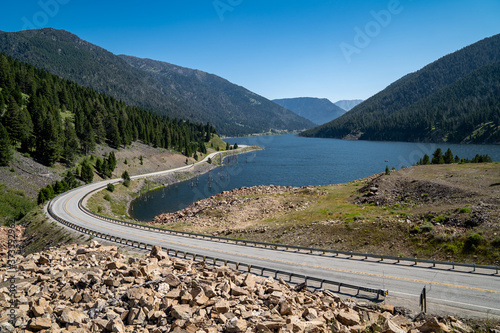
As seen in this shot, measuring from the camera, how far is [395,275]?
20.2m

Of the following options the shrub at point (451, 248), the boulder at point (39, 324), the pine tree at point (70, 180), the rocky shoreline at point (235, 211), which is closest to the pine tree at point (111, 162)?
the pine tree at point (70, 180)

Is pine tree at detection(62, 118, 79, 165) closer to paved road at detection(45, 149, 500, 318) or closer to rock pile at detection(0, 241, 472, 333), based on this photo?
paved road at detection(45, 149, 500, 318)

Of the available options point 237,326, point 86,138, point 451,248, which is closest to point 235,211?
point 451,248

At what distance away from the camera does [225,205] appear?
2357 inches

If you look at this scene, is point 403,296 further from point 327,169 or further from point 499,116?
point 499,116

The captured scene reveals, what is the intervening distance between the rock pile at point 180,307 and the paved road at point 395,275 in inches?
109

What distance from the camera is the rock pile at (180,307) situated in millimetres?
11797

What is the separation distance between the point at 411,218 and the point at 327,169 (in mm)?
84569

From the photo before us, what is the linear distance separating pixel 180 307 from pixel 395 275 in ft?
53.0

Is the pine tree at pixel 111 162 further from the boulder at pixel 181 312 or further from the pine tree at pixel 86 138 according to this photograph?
the boulder at pixel 181 312

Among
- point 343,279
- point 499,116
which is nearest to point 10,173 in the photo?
point 343,279

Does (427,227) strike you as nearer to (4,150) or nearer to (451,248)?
(451,248)

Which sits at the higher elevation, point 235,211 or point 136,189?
point 136,189

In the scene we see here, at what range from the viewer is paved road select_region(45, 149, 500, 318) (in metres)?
15.8
